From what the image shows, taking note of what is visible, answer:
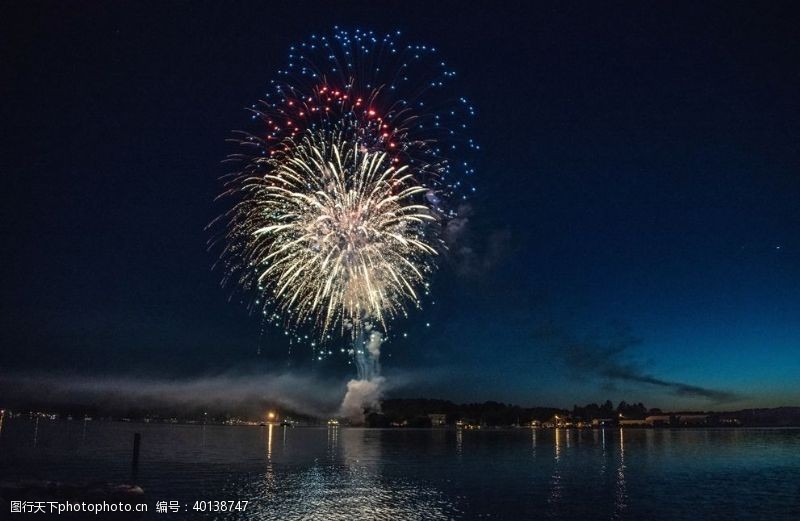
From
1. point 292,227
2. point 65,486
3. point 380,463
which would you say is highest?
point 292,227

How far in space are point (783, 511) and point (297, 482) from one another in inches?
1366

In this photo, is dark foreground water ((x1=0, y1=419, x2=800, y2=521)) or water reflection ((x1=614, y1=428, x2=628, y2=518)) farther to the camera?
water reflection ((x1=614, y1=428, x2=628, y2=518))

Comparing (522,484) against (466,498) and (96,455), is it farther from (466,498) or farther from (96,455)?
(96,455)

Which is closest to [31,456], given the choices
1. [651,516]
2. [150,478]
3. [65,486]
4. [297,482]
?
[150,478]

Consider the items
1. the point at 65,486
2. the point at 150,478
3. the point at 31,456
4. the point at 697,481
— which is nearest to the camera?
the point at 65,486

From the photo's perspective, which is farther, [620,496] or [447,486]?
[447,486]

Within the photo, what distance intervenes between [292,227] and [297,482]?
75.0 ft

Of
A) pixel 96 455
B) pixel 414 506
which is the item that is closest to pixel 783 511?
pixel 414 506

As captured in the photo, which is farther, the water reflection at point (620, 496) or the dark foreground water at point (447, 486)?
the water reflection at point (620, 496)

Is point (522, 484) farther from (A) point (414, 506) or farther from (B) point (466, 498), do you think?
(A) point (414, 506)

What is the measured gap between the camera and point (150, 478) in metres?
47.9

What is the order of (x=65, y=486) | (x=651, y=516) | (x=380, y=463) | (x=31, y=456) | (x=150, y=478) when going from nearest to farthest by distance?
(x=65, y=486)
(x=651, y=516)
(x=150, y=478)
(x=31, y=456)
(x=380, y=463)

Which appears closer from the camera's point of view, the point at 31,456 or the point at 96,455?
the point at 31,456

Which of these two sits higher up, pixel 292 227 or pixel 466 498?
pixel 292 227
